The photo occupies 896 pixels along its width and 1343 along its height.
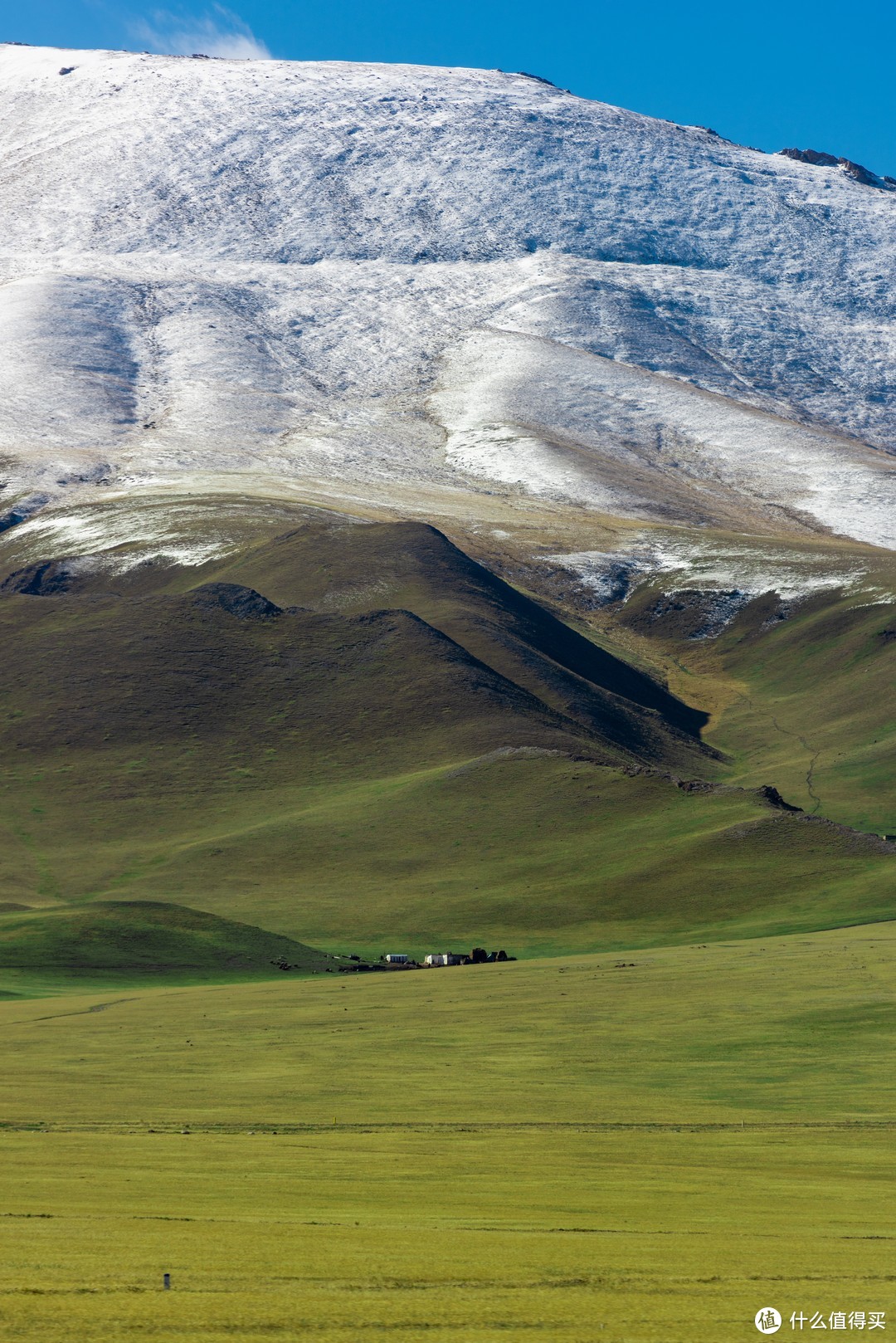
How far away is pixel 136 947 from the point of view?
71750 millimetres

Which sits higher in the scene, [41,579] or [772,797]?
[772,797]

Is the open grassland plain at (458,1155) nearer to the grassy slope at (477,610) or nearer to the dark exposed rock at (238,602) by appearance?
the grassy slope at (477,610)

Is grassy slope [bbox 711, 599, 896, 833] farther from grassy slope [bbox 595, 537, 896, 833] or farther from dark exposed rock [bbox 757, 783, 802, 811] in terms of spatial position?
dark exposed rock [bbox 757, 783, 802, 811]

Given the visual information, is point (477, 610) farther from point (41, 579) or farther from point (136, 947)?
point (136, 947)

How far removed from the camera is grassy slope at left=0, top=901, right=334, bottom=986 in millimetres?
68500

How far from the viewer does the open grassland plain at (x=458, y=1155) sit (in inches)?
604

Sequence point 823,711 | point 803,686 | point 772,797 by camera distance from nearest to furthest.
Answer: point 772,797 → point 823,711 → point 803,686

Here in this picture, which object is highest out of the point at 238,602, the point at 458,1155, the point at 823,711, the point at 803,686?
the point at 458,1155

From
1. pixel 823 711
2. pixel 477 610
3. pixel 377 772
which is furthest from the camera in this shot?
pixel 823 711

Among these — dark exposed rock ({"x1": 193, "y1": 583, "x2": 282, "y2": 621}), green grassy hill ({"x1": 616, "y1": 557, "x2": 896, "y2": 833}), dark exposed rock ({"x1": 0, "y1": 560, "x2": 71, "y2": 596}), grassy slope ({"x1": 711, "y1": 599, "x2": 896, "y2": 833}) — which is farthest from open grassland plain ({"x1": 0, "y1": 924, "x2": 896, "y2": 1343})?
dark exposed rock ({"x1": 0, "y1": 560, "x2": 71, "y2": 596})

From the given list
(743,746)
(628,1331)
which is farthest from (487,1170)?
(743,746)

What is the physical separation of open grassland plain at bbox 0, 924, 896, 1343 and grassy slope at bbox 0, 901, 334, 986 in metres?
7.12

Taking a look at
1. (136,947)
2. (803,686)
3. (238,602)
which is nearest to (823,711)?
(803,686)

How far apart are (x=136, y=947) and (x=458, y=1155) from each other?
4573 centimetres
